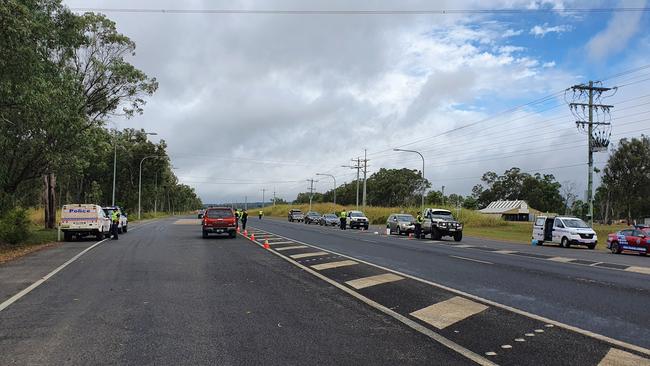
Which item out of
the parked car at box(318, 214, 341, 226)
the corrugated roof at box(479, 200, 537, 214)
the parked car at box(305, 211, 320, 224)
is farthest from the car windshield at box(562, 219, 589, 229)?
the corrugated roof at box(479, 200, 537, 214)

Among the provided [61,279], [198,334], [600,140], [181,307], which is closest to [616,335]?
[198,334]

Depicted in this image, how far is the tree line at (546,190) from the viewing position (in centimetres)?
8444

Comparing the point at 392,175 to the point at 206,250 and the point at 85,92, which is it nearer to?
the point at 85,92

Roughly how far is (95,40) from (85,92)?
3.61 metres

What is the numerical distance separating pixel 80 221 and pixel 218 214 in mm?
7183

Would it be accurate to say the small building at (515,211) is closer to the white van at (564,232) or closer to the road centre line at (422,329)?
the white van at (564,232)

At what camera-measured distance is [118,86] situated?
A: 34.9 meters

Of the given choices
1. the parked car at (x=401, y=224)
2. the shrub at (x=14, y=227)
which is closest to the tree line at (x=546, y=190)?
the parked car at (x=401, y=224)

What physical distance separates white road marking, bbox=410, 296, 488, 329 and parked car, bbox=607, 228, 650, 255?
20.6 m

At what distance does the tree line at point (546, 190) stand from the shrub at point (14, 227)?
60981mm

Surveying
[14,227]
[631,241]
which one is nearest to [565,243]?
[631,241]

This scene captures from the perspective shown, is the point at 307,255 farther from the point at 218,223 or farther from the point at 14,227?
the point at 14,227

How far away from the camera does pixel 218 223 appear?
29.4 m

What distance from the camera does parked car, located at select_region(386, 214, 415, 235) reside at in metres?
39.8
